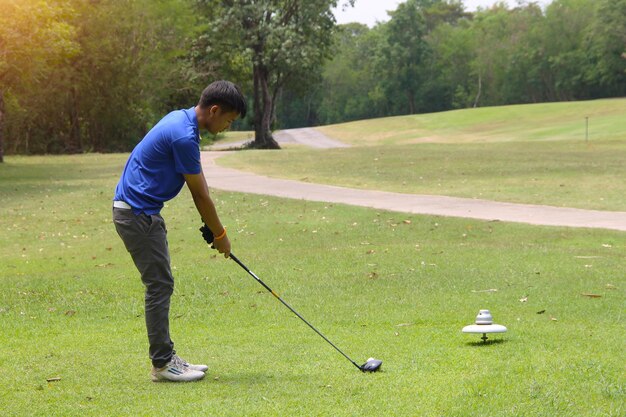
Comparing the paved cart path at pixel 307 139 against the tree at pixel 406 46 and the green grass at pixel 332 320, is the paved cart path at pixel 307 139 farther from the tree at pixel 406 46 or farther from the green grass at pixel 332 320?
the green grass at pixel 332 320

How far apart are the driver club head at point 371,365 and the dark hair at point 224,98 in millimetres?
1743

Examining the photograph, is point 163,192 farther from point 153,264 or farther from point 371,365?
point 371,365

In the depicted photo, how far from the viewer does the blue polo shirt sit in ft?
17.9

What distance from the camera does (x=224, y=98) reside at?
5555 mm

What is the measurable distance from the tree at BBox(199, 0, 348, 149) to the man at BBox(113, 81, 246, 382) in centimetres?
3740

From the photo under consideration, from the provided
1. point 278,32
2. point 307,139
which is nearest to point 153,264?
point 278,32

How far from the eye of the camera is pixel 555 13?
95.3 meters

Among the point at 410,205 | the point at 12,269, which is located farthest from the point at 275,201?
the point at 12,269

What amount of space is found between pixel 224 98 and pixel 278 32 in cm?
3826

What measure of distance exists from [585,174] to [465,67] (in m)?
83.8

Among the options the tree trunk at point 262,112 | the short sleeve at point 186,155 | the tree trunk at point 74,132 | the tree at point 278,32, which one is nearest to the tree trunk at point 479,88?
the tree trunk at point 262,112

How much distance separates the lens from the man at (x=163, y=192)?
550cm

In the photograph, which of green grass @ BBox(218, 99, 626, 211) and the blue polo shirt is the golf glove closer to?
the blue polo shirt

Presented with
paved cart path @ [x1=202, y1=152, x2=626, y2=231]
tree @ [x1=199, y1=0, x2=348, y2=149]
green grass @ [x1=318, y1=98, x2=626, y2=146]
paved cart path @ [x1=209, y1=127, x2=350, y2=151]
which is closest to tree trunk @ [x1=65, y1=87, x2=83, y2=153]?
tree @ [x1=199, y1=0, x2=348, y2=149]
